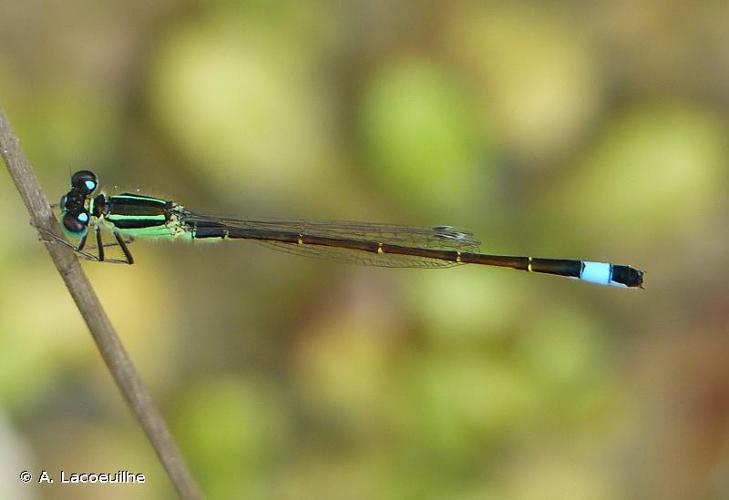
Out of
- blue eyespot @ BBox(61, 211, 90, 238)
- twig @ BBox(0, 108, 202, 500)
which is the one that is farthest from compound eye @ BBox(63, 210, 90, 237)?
twig @ BBox(0, 108, 202, 500)

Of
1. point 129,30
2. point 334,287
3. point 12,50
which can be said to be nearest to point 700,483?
point 334,287

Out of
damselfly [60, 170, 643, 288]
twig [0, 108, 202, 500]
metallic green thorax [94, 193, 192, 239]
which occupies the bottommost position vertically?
twig [0, 108, 202, 500]

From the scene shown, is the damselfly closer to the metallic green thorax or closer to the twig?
the metallic green thorax

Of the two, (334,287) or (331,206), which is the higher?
(331,206)

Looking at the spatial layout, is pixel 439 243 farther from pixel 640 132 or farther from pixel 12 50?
pixel 12 50

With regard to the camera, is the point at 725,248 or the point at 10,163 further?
the point at 725,248

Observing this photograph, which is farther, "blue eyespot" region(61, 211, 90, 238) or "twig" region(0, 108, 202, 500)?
"blue eyespot" region(61, 211, 90, 238)

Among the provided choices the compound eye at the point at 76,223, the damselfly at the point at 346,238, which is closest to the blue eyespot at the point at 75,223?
the compound eye at the point at 76,223
